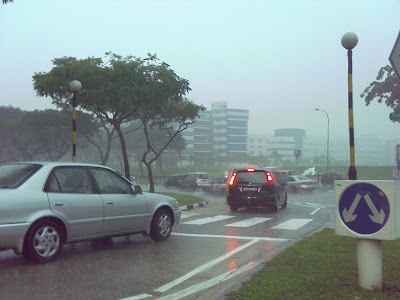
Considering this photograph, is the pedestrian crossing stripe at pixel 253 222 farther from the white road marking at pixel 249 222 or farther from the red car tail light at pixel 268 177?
the red car tail light at pixel 268 177

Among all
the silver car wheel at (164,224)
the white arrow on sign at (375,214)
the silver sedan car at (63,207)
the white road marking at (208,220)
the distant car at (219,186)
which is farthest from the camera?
the distant car at (219,186)

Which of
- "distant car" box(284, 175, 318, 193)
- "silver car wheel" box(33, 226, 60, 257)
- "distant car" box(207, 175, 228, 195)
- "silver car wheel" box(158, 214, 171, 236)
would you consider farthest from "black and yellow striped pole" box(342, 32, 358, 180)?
"distant car" box(284, 175, 318, 193)

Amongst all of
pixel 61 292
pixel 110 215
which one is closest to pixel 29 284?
pixel 61 292

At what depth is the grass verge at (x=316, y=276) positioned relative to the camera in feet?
14.7

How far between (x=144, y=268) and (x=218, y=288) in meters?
1.51

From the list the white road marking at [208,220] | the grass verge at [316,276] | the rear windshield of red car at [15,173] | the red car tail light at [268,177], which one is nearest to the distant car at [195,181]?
the red car tail light at [268,177]

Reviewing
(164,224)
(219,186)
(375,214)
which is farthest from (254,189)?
(219,186)

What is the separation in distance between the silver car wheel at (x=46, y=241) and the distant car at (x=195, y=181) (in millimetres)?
27546

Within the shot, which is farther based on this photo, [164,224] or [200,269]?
[164,224]

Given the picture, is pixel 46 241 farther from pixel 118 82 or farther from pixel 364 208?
pixel 118 82

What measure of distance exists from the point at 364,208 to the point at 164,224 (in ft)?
15.9

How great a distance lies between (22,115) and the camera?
47281 millimetres

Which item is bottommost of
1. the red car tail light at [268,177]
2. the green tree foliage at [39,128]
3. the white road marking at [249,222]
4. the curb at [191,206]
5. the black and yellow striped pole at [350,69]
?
the white road marking at [249,222]

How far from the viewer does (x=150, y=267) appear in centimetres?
625
